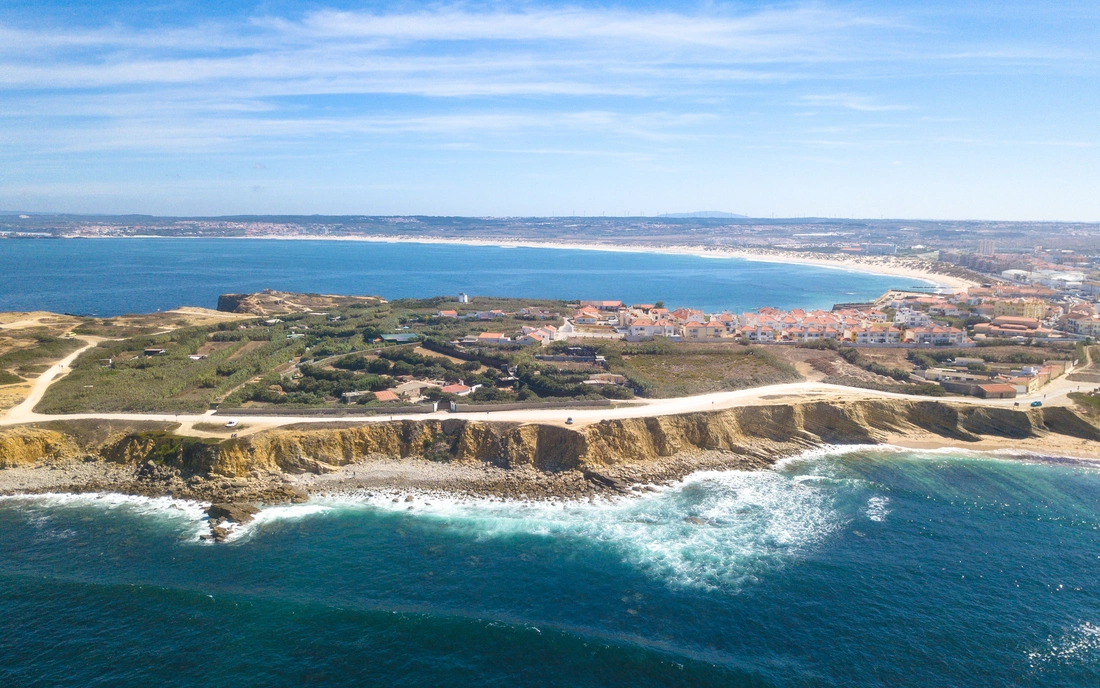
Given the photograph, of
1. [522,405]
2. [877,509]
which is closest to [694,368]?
[522,405]

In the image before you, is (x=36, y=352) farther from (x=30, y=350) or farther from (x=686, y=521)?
(x=686, y=521)

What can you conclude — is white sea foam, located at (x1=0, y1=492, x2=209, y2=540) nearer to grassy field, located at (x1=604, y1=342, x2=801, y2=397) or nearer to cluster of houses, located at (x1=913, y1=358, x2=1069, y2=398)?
grassy field, located at (x1=604, y1=342, x2=801, y2=397)

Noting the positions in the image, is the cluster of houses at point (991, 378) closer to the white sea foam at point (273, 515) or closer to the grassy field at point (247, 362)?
the grassy field at point (247, 362)

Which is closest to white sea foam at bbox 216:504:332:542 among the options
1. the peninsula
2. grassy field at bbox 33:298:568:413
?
the peninsula

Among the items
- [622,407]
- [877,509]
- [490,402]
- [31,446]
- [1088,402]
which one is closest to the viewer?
[877,509]

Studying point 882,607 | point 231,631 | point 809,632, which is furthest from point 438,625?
point 882,607

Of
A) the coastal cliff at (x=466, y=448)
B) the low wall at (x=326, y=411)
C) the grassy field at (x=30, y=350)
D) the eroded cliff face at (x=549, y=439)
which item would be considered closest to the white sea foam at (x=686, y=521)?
the coastal cliff at (x=466, y=448)
